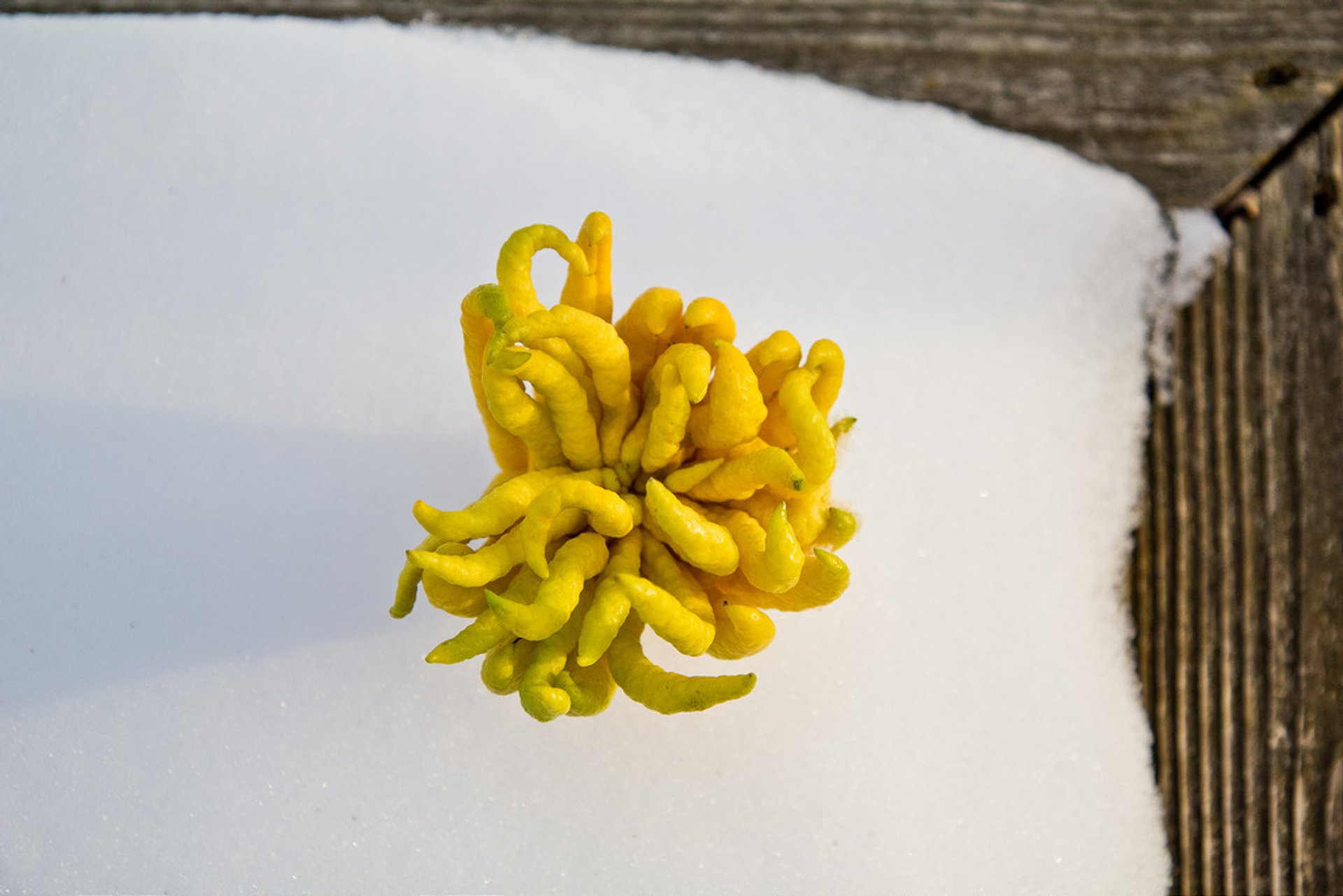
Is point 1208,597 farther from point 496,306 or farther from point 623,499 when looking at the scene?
point 496,306

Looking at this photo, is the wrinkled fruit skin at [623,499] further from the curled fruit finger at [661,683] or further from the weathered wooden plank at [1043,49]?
the weathered wooden plank at [1043,49]

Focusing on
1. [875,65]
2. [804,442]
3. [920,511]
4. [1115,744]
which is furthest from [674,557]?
[875,65]

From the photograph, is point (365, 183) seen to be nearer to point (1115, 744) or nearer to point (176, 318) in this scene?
point (176, 318)

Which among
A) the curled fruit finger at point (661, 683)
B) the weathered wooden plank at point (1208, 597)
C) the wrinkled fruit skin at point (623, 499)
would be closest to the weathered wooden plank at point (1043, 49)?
the weathered wooden plank at point (1208, 597)

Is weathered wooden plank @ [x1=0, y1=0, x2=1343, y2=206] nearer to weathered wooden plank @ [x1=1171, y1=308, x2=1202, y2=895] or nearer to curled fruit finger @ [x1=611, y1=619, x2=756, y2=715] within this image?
weathered wooden plank @ [x1=1171, y1=308, x2=1202, y2=895]

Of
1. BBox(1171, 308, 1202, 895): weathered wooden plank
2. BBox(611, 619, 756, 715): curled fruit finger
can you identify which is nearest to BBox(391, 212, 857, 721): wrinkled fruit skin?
BBox(611, 619, 756, 715): curled fruit finger

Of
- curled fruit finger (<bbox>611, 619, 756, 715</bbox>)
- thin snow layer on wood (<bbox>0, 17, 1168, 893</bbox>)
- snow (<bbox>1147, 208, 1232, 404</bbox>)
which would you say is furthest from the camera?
snow (<bbox>1147, 208, 1232, 404</bbox>)

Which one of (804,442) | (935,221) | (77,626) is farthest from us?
(935,221)
